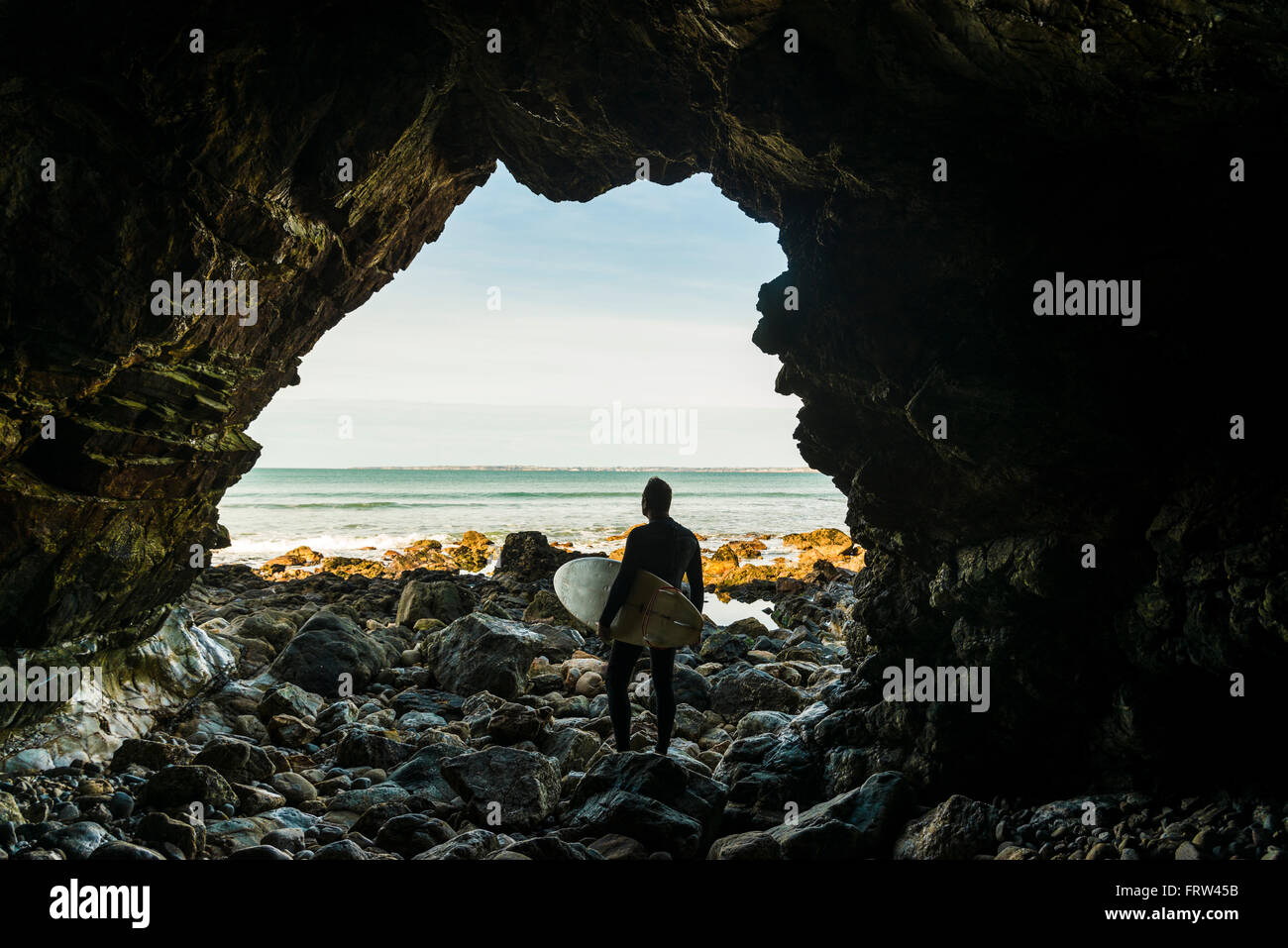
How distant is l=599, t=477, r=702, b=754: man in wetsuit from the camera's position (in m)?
6.23

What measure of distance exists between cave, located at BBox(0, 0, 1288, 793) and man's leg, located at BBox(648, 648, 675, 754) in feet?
5.47

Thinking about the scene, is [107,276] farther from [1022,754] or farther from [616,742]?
[1022,754]

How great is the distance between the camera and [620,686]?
6.37 meters

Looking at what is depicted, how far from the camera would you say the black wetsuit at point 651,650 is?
20.6ft

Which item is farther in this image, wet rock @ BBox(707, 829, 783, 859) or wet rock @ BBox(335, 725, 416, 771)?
wet rock @ BBox(335, 725, 416, 771)

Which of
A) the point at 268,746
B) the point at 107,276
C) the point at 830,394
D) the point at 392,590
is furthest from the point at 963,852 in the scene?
the point at 392,590

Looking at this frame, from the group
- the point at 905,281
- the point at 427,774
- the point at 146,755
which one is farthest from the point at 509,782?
the point at 905,281

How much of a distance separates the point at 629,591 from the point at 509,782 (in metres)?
1.77

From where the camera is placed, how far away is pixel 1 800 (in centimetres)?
475

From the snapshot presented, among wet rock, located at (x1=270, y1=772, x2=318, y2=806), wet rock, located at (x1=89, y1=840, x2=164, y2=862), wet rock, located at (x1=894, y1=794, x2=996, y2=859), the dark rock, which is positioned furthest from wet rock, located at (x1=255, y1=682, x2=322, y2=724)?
wet rock, located at (x1=894, y1=794, x2=996, y2=859)

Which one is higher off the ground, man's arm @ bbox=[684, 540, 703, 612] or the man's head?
the man's head

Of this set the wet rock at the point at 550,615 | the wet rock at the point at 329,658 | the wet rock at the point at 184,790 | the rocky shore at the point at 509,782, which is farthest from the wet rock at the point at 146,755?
the wet rock at the point at 550,615

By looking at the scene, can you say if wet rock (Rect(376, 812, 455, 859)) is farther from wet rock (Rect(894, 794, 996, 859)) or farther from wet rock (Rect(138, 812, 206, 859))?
wet rock (Rect(894, 794, 996, 859))

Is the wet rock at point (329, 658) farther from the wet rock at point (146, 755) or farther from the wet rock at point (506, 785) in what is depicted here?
the wet rock at point (506, 785)
